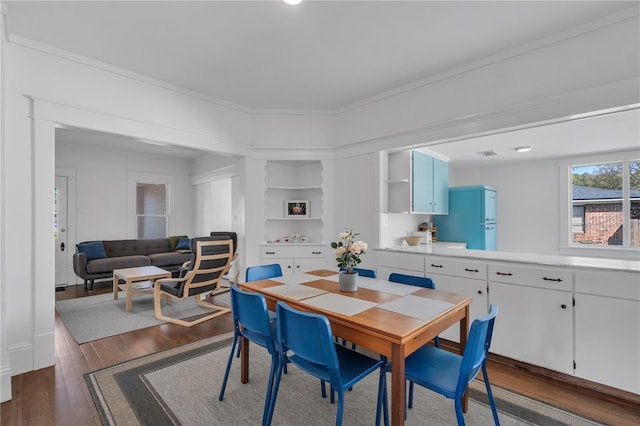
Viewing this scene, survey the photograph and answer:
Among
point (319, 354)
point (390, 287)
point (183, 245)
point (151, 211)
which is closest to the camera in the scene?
point (319, 354)

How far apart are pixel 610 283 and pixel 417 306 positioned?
1550 millimetres

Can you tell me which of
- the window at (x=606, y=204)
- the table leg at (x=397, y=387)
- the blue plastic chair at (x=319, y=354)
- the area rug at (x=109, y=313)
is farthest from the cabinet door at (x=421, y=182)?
the area rug at (x=109, y=313)

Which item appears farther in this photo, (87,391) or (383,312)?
(87,391)

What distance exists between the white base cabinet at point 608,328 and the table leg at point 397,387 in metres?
1.83

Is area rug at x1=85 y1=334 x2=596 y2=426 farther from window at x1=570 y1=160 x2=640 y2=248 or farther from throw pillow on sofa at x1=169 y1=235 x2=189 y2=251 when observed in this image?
throw pillow on sofa at x1=169 y1=235 x2=189 y2=251

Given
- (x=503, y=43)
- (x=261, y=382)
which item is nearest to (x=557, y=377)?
(x=261, y=382)

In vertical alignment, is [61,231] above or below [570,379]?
above

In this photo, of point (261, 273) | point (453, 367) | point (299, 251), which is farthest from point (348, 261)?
point (299, 251)

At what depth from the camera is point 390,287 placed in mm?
2311

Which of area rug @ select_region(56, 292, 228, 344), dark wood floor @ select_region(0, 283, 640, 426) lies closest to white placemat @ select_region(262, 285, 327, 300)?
dark wood floor @ select_region(0, 283, 640, 426)

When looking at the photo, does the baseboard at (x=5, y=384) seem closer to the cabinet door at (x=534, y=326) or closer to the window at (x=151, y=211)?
the cabinet door at (x=534, y=326)

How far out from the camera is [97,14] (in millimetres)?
2193

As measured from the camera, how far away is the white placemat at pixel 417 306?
169 centimetres

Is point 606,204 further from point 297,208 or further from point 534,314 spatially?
point 297,208
